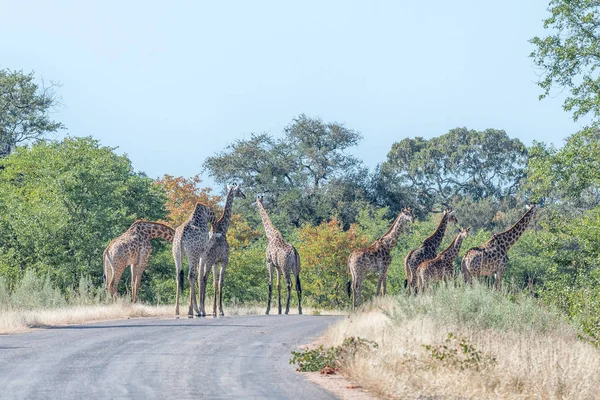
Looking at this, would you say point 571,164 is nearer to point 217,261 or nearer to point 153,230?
point 217,261

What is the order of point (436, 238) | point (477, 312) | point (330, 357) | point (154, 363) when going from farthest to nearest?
point (436, 238) < point (477, 312) < point (330, 357) < point (154, 363)

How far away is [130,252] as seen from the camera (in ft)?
92.4

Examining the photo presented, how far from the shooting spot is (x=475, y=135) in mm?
81812

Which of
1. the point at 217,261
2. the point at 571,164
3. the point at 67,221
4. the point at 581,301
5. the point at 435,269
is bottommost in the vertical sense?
the point at 581,301

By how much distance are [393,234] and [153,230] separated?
285 inches

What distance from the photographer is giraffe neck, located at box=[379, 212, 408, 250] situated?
29641 mm

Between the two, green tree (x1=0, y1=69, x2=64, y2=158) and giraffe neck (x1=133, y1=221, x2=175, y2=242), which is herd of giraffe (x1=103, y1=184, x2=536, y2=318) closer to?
giraffe neck (x1=133, y1=221, x2=175, y2=242)

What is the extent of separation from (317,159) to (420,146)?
48.7 feet

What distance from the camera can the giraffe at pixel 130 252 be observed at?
28.1 m

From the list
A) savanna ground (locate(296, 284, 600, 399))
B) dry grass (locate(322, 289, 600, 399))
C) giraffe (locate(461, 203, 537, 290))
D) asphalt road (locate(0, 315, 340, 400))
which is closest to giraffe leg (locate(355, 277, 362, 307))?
giraffe (locate(461, 203, 537, 290))

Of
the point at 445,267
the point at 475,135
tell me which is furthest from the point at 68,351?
the point at 475,135

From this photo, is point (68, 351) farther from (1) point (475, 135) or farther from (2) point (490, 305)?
(1) point (475, 135)

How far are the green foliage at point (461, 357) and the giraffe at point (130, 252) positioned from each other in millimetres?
15515

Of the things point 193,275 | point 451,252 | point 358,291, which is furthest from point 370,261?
point 193,275
